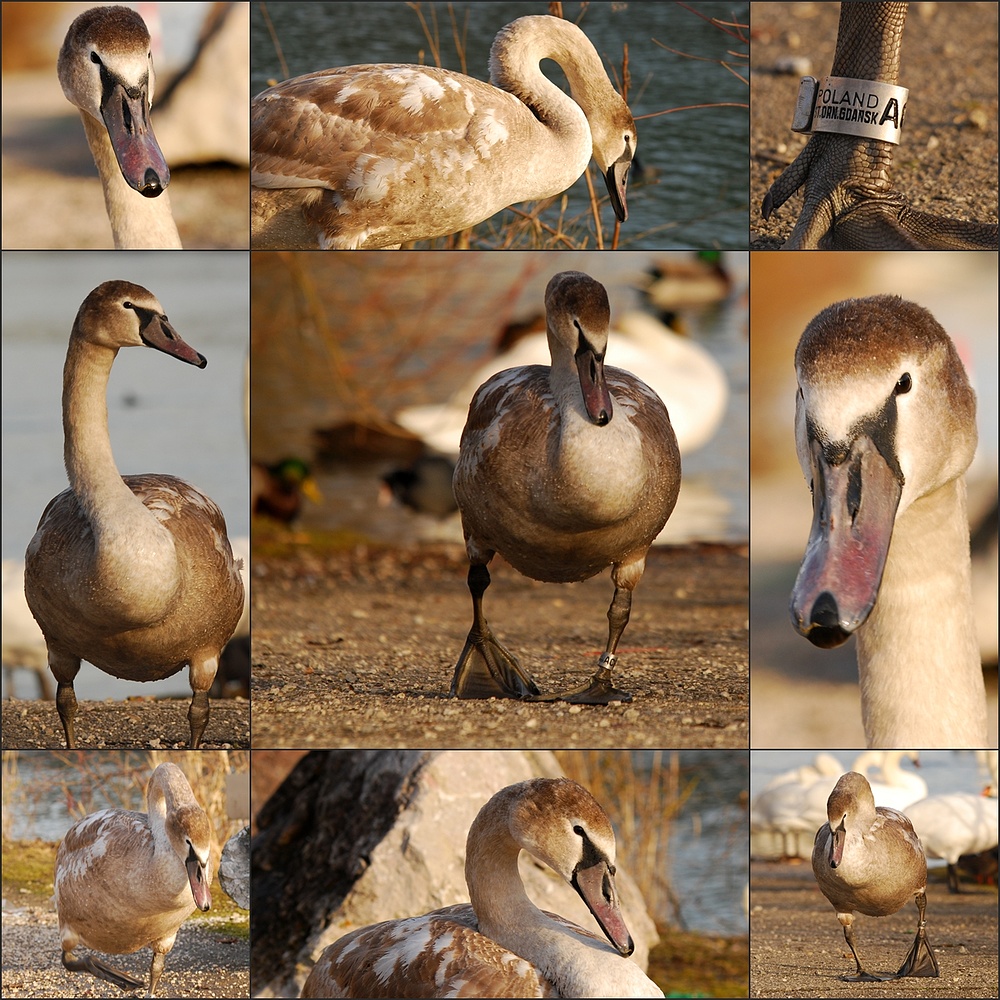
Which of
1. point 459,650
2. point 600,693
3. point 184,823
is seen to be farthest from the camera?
point 459,650

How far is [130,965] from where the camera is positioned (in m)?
3.25

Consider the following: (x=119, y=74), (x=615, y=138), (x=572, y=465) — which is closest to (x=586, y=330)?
(x=572, y=465)

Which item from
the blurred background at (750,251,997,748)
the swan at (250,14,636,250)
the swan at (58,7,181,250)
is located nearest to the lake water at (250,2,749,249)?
the blurred background at (750,251,997,748)

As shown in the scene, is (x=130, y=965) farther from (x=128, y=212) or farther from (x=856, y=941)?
(x=128, y=212)

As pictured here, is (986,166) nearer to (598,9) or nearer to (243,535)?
(598,9)

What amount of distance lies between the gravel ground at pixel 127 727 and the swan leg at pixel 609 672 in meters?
0.95

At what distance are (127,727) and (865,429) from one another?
7.22 ft

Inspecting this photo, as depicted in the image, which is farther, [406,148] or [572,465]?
[406,148]

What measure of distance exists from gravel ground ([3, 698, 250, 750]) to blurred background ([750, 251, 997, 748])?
5.47 ft

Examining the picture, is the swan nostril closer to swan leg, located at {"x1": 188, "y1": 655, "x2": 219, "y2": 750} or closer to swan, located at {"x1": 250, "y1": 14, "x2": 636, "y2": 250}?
swan, located at {"x1": 250, "y1": 14, "x2": 636, "y2": 250}

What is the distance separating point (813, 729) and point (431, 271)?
334 cm

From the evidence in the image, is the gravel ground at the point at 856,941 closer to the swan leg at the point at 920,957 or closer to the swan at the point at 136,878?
the swan leg at the point at 920,957

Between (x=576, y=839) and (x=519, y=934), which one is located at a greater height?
(x=576, y=839)

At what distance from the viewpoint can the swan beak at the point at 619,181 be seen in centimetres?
342
